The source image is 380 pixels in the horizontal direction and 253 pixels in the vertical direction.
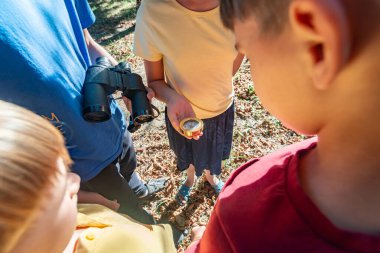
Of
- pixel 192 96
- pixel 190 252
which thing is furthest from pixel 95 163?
pixel 190 252

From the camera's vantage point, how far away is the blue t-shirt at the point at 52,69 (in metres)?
1.29

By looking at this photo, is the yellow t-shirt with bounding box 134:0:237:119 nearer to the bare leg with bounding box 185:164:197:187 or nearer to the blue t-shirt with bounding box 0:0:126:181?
the blue t-shirt with bounding box 0:0:126:181

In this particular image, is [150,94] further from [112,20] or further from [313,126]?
[112,20]

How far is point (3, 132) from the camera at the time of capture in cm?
75

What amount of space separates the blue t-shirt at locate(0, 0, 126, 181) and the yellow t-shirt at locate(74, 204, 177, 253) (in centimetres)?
39

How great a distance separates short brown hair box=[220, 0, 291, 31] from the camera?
535 millimetres

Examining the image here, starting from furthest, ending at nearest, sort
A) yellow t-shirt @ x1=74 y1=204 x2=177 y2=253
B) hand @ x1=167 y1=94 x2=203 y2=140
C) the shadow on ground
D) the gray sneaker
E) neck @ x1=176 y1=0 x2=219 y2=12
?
1. the shadow on ground
2. the gray sneaker
3. hand @ x1=167 y1=94 x2=203 y2=140
4. neck @ x1=176 y1=0 x2=219 y2=12
5. yellow t-shirt @ x1=74 y1=204 x2=177 y2=253

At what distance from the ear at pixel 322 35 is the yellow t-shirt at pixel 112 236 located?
2.91 feet

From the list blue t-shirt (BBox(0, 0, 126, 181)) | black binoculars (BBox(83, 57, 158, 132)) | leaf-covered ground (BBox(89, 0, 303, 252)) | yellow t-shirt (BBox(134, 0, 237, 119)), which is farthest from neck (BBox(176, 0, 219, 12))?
leaf-covered ground (BBox(89, 0, 303, 252))

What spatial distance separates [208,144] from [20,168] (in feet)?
5.36

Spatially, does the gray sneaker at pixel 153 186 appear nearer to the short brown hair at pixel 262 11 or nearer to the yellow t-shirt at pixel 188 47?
the yellow t-shirt at pixel 188 47

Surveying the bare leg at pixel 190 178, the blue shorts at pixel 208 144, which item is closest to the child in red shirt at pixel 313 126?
the blue shorts at pixel 208 144

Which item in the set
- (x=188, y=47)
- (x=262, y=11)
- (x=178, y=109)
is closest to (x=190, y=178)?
(x=178, y=109)

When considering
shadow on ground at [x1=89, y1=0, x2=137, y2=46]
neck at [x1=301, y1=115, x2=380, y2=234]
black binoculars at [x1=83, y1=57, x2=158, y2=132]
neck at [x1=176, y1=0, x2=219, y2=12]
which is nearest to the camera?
neck at [x1=301, y1=115, x2=380, y2=234]
